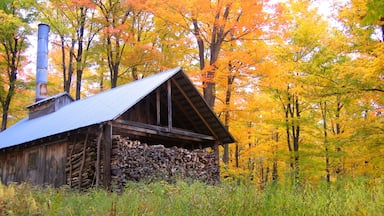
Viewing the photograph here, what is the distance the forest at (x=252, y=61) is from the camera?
14234mm

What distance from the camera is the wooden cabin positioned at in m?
13.0

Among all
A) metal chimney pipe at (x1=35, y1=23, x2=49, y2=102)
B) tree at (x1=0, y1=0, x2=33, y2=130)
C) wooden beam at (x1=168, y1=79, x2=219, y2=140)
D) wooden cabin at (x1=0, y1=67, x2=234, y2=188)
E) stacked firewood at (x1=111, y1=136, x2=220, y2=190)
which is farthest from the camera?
tree at (x1=0, y1=0, x2=33, y2=130)

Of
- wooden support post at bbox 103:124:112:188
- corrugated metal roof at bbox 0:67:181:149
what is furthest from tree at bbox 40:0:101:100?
wooden support post at bbox 103:124:112:188

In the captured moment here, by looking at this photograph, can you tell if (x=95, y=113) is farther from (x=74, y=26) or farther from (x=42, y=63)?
(x=74, y=26)

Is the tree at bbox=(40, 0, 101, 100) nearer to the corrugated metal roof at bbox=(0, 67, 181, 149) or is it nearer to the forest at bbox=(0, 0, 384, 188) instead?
the forest at bbox=(0, 0, 384, 188)

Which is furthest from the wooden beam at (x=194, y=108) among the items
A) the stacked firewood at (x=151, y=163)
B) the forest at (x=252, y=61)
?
the forest at (x=252, y=61)

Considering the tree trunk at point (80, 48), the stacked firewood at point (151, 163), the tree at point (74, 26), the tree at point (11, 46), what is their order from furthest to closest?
the tree trunk at point (80, 48)
the tree at point (74, 26)
the tree at point (11, 46)
the stacked firewood at point (151, 163)

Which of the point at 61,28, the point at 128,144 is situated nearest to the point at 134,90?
the point at 128,144

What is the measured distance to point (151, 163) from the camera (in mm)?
13914

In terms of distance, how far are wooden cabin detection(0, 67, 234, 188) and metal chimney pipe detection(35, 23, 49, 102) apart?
3.98 m

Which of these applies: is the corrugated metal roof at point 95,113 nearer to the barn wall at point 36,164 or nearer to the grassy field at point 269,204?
the barn wall at point 36,164

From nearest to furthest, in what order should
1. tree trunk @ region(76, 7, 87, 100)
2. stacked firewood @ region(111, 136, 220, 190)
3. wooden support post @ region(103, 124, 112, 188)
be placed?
1. wooden support post @ region(103, 124, 112, 188)
2. stacked firewood @ region(111, 136, 220, 190)
3. tree trunk @ region(76, 7, 87, 100)

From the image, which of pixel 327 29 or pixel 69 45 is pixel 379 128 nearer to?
pixel 327 29

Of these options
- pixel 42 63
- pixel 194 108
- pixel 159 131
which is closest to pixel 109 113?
pixel 159 131
